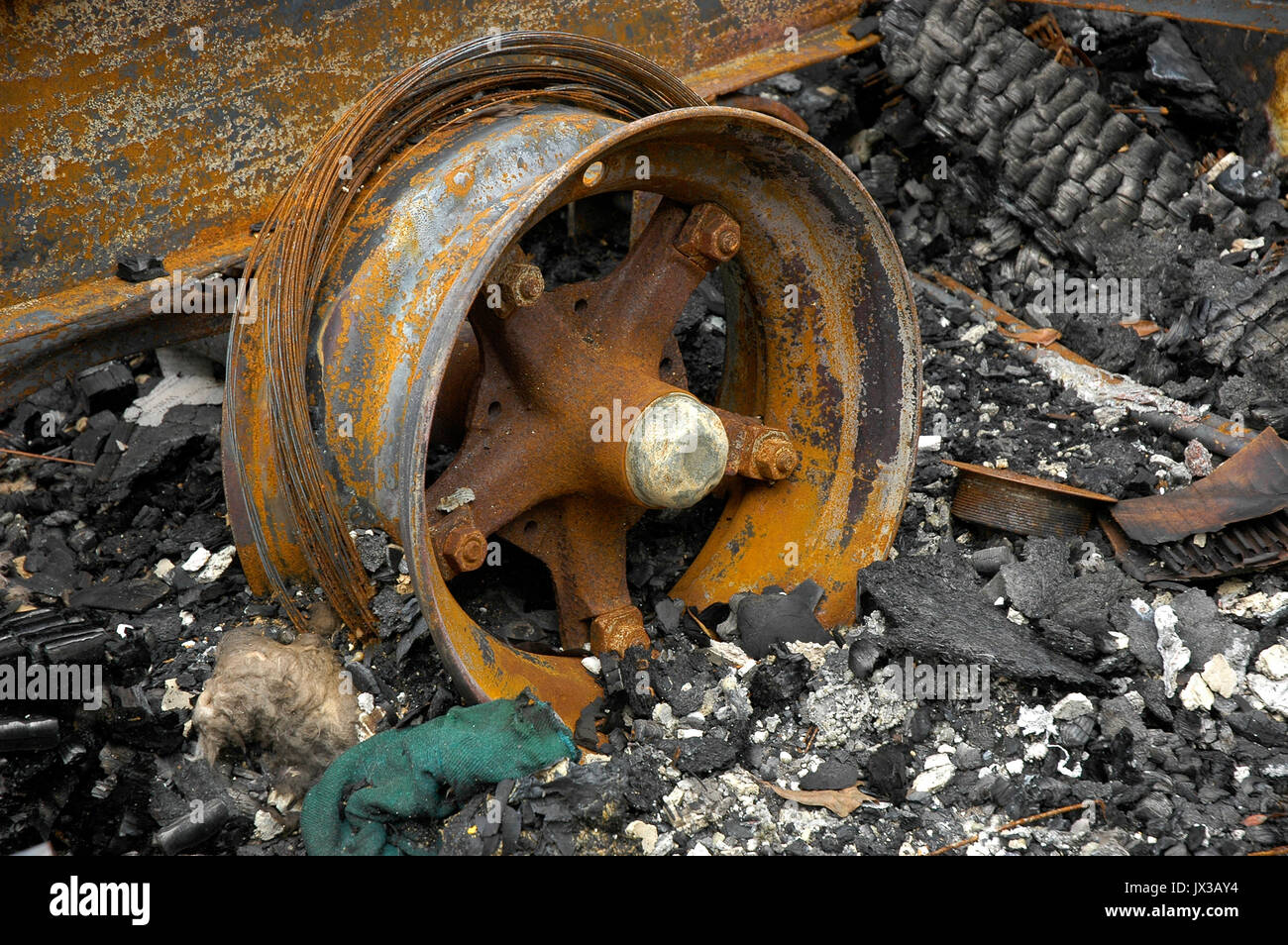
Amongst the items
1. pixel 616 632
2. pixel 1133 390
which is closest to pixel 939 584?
pixel 616 632

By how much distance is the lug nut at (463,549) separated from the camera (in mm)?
2879

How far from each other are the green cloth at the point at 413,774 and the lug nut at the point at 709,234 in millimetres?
1394

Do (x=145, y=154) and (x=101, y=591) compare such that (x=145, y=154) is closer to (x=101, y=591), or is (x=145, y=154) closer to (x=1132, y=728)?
(x=101, y=591)

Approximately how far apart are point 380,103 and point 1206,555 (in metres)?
2.57

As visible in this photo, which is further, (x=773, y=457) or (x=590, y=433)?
(x=773, y=457)

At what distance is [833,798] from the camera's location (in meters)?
2.76

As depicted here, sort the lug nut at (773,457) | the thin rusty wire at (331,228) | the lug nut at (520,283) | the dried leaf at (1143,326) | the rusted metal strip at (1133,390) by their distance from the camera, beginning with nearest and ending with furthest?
the thin rusty wire at (331,228) → the lug nut at (520,283) → the lug nut at (773,457) → the rusted metal strip at (1133,390) → the dried leaf at (1143,326)

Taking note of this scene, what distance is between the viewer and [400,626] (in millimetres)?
2861

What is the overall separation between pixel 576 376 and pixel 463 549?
1.87ft

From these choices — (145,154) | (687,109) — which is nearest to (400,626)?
(687,109)

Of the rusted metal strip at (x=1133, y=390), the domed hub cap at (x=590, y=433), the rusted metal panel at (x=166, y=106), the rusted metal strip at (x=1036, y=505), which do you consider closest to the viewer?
the domed hub cap at (x=590, y=433)

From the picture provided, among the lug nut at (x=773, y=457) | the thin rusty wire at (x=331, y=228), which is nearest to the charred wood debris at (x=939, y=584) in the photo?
the thin rusty wire at (x=331, y=228)

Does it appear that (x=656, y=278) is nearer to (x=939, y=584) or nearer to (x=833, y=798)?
(x=939, y=584)

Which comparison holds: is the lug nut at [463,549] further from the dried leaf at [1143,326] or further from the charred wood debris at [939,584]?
the dried leaf at [1143,326]
